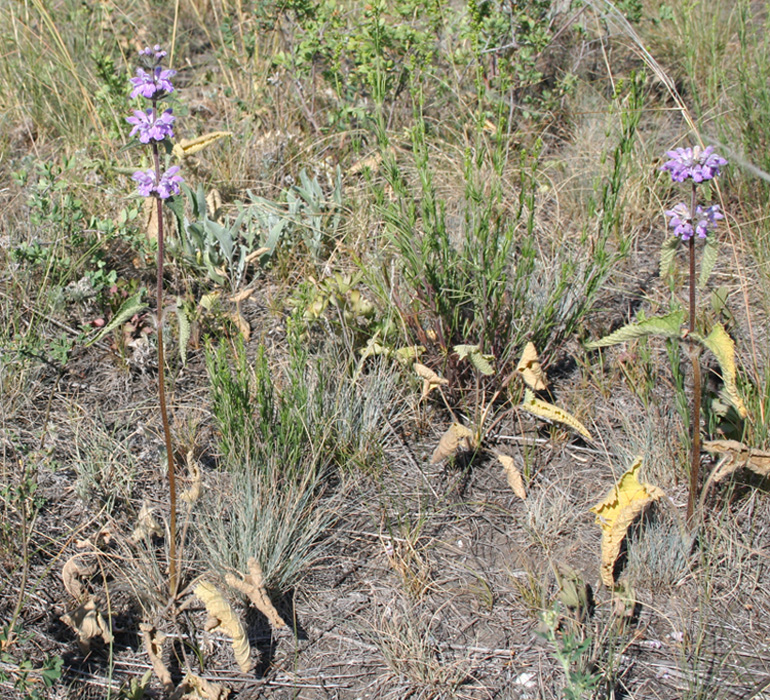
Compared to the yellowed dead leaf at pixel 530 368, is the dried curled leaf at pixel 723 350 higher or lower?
higher

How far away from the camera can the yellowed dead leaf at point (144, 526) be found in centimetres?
193

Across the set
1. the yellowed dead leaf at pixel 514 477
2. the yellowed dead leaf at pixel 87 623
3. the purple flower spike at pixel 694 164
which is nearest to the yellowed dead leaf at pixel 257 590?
the yellowed dead leaf at pixel 87 623

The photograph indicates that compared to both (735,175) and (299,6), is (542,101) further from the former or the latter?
(299,6)

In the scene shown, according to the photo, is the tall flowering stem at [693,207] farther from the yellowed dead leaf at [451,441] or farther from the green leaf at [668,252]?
the yellowed dead leaf at [451,441]

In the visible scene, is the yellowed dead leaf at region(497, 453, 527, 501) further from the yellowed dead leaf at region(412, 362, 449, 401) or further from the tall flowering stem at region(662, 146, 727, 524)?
the tall flowering stem at region(662, 146, 727, 524)

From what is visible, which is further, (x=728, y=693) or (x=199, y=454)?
(x=199, y=454)

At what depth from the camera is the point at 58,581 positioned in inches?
76.3

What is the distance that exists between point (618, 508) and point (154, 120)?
142cm

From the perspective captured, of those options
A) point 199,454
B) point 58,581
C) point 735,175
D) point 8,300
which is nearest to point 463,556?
point 199,454

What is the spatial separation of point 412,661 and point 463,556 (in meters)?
0.38

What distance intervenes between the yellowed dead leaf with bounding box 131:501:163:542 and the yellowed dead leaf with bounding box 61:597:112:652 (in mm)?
212

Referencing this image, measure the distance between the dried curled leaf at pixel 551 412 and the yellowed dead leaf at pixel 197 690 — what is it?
1.15 meters

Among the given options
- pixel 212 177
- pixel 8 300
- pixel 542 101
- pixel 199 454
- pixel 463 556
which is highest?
pixel 542 101

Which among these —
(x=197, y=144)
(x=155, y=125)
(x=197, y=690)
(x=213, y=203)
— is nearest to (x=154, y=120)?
(x=155, y=125)
